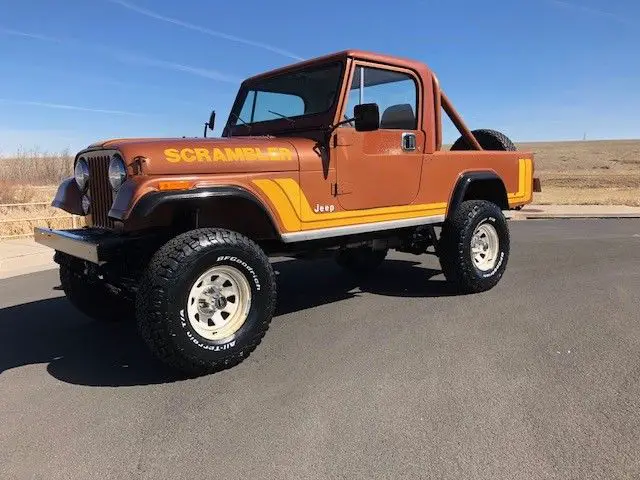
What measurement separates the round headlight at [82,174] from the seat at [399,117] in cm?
257

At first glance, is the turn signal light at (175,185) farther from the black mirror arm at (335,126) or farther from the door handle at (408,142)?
the door handle at (408,142)

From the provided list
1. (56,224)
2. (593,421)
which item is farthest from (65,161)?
(593,421)

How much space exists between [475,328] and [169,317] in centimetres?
250

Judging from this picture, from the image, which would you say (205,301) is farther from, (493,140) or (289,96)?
(493,140)

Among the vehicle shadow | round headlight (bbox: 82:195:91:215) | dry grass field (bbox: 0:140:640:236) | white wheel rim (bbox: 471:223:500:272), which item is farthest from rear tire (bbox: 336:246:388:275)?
dry grass field (bbox: 0:140:640:236)

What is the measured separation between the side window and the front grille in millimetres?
2042

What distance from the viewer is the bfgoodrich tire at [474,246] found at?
5504mm

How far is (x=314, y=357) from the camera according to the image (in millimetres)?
3959

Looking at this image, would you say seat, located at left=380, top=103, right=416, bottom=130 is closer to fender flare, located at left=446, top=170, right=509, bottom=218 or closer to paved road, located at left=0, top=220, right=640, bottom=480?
fender flare, located at left=446, top=170, right=509, bottom=218

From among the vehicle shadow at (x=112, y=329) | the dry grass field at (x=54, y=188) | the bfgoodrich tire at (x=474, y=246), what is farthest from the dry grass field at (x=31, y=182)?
the bfgoodrich tire at (x=474, y=246)

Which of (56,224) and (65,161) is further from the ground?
(65,161)

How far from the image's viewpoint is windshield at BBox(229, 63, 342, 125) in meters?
4.72

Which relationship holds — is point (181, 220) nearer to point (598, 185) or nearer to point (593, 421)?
point (593, 421)

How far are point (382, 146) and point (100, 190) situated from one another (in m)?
2.35
